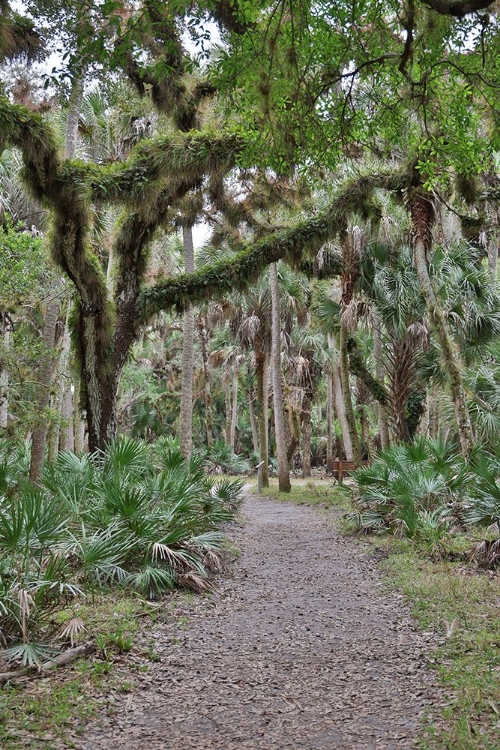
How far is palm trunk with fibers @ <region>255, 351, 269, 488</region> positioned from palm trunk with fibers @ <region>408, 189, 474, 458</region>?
9.69 metres

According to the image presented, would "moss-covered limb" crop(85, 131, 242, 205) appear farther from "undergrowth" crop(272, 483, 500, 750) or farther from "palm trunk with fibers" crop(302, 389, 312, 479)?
"palm trunk with fibers" crop(302, 389, 312, 479)

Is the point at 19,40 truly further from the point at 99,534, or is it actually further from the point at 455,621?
the point at 455,621

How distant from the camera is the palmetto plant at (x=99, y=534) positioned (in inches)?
201

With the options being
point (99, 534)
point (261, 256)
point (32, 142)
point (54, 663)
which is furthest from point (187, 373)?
point (54, 663)

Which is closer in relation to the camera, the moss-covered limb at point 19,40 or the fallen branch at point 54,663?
the fallen branch at point 54,663

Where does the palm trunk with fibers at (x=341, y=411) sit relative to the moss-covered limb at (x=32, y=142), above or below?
below

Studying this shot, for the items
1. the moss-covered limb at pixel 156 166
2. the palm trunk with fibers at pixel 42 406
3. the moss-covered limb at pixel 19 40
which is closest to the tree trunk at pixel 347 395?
the moss-covered limb at pixel 156 166

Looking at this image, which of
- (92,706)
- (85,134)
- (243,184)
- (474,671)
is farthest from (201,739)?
(85,134)

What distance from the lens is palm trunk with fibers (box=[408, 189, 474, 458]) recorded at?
10188 millimetres

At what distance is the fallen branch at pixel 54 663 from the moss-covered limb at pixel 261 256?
7968mm

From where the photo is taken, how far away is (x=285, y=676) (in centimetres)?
482

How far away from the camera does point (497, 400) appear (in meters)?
12.7

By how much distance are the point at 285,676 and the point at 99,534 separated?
3054 mm

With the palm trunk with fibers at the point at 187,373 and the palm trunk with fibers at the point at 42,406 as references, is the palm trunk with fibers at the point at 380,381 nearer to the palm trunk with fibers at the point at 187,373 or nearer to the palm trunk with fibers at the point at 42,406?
the palm trunk with fibers at the point at 187,373
